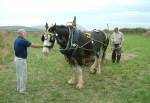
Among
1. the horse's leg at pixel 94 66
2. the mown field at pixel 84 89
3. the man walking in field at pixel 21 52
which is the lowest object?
the mown field at pixel 84 89

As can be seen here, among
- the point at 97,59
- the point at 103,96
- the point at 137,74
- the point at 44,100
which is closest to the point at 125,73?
the point at 137,74

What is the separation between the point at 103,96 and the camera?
9.55m

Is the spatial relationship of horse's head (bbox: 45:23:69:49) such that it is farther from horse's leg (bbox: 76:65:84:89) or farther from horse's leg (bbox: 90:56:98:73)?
horse's leg (bbox: 90:56:98:73)

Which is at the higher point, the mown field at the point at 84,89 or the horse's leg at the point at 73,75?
the horse's leg at the point at 73,75

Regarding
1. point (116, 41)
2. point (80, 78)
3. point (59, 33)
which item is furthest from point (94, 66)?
point (59, 33)

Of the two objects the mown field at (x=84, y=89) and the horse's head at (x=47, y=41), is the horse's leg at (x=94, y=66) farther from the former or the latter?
the horse's head at (x=47, y=41)

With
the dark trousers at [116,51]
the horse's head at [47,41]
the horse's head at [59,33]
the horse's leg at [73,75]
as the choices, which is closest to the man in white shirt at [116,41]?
the dark trousers at [116,51]

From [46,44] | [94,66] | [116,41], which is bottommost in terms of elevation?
[94,66]

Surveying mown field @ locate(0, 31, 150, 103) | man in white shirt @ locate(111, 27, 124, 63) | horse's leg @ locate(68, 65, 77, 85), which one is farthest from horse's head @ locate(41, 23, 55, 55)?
man in white shirt @ locate(111, 27, 124, 63)

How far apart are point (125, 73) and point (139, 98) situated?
4.18 meters

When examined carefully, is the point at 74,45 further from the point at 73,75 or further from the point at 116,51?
the point at 116,51

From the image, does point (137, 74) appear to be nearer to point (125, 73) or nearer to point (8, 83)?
point (125, 73)

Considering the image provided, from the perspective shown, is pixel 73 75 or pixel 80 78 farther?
pixel 73 75

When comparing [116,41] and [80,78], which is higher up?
[116,41]
